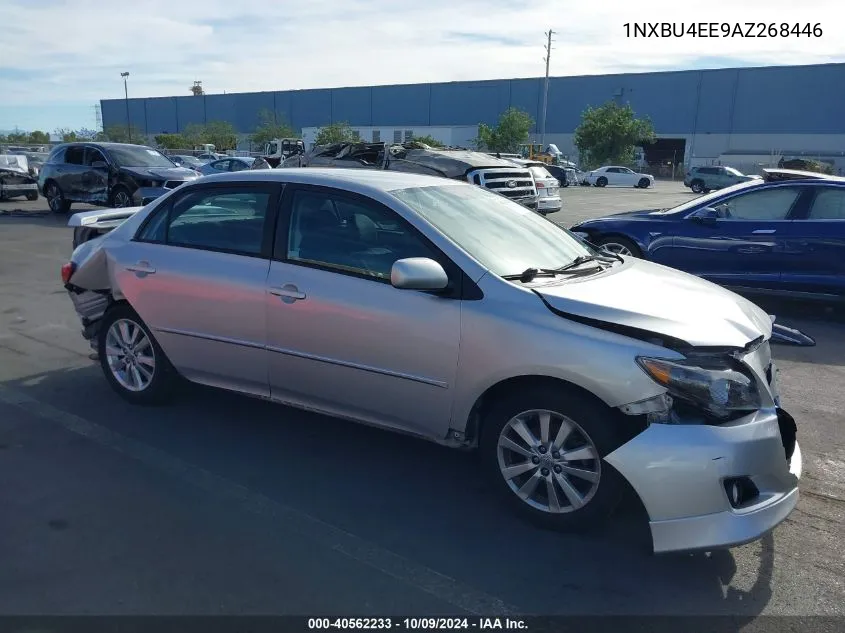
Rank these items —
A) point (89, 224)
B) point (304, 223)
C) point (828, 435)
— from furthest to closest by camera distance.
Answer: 1. point (89, 224)
2. point (828, 435)
3. point (304, 223)

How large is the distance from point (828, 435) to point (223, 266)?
4.04 m

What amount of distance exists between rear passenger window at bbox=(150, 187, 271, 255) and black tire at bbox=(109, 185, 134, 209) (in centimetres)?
1210

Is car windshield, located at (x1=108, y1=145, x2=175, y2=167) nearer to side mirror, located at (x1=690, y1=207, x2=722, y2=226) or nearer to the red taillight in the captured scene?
the red taillight

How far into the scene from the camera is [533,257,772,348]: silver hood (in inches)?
130

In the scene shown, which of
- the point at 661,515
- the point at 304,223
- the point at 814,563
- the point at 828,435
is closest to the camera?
the point at 661,515

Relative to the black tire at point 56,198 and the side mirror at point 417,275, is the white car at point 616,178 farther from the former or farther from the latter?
the side mirror at point 417,275

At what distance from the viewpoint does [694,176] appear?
41844 mm

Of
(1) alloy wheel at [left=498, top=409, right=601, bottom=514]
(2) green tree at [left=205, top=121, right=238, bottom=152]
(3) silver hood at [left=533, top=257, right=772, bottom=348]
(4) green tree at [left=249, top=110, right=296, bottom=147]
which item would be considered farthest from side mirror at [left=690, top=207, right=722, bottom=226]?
(2) green tree at [left=205, top=121, right=238, bottom=152]

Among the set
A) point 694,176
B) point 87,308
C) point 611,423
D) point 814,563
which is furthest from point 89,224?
point 694,176

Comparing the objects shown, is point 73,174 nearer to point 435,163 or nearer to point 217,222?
point 435,163

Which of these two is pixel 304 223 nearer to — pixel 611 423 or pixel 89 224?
pixel 611 423

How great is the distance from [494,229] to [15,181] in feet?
70.6

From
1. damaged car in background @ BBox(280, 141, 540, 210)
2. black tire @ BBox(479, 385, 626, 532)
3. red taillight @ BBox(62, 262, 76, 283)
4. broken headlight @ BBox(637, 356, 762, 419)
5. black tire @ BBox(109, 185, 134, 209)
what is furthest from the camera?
black tire @ BBox(109, 185, 134, 209)

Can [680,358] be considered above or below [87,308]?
above
